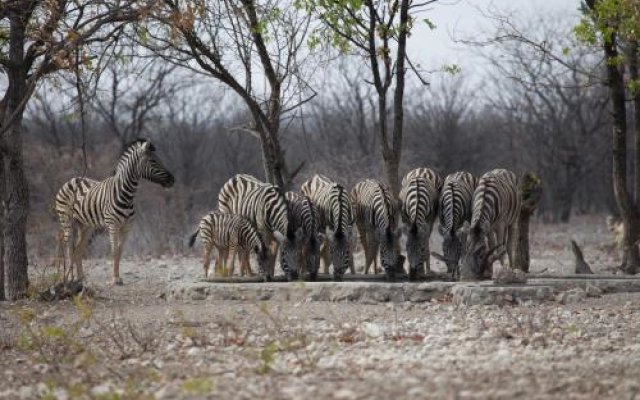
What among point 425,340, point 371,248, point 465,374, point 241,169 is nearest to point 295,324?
point 425,340

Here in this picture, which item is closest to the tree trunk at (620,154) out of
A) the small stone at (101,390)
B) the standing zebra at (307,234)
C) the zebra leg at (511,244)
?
the zebra leg at (511,244)

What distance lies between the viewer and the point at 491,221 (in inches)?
592

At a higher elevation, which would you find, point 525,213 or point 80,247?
point 525,213

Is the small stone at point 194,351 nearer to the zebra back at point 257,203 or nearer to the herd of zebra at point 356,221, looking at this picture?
the herd of zebra at point 356,221

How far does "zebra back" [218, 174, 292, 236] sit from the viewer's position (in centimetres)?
1522

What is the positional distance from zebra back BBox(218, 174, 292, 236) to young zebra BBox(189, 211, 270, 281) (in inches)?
9.9

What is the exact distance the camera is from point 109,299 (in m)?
13.9

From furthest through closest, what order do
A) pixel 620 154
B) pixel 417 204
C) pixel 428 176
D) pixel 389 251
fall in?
pixel 620 154, pixel 428 176, pixel 417 204, pixel 389 251

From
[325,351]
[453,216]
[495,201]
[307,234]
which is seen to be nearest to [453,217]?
[453,216]

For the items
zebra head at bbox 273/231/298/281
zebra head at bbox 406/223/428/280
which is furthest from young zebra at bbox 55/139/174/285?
zebra head at bbox 406/223/428/280

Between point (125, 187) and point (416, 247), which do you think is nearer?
point (416, 247)

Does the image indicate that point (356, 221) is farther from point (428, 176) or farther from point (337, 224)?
point (337, 224)

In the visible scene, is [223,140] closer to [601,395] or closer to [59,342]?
[59,342]

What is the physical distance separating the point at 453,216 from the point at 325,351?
6478 mm
